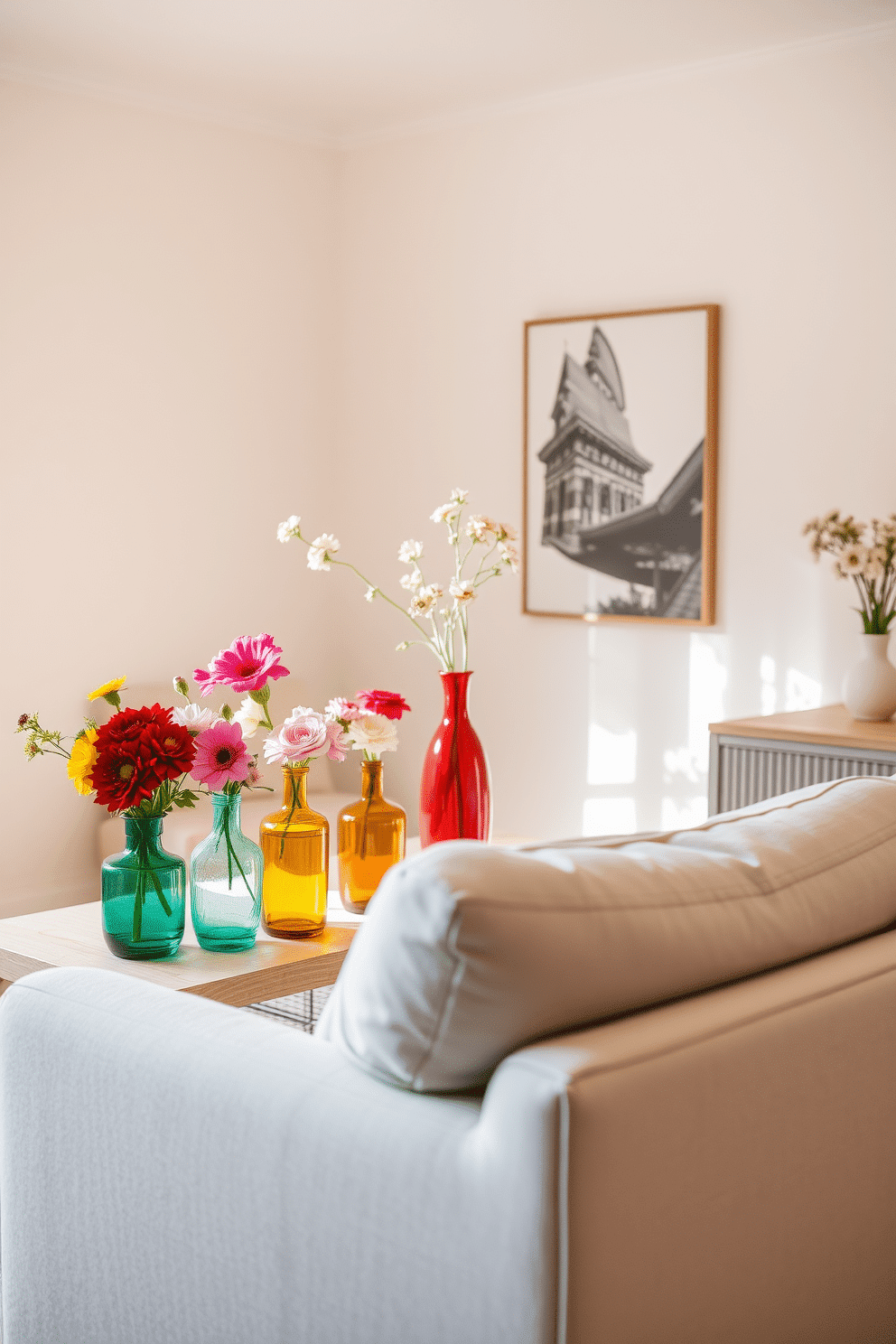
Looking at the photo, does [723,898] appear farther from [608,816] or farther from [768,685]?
[608,816]

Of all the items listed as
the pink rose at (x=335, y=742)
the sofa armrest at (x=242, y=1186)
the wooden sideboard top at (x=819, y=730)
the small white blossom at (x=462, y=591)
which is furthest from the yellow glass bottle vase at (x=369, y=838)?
the wooden sideboard top at (x=819, y=730)

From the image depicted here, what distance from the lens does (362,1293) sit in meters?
1.14

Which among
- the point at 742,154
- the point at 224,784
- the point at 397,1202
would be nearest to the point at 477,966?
the point at 397,1202

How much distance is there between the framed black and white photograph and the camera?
4.04 meters

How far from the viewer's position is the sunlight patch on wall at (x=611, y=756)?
4.27m

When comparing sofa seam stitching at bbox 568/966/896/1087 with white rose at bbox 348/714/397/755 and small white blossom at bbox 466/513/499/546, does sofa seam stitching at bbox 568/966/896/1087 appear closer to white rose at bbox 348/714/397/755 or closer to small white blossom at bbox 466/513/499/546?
white rose at bbox 348/714/397/755

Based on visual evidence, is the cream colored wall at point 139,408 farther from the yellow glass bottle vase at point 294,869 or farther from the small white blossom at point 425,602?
the yellow glass bottle vase at point 294,869

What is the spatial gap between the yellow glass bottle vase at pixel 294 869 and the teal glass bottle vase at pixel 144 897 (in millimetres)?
202

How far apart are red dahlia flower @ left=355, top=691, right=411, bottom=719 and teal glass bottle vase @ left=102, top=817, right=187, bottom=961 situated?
1.56ft

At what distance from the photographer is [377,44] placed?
12.8 feet

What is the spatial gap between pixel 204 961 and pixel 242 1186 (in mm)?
958

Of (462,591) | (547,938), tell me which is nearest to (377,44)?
(462,591)

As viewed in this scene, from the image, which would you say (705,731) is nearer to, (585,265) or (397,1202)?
(585,265)

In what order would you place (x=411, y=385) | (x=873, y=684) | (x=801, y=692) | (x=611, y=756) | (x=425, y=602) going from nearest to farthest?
(x=425, y=602)
(x=873, y=684)
(x=801, y=692)
(x=611, y=756)
(x=411, y=385)
